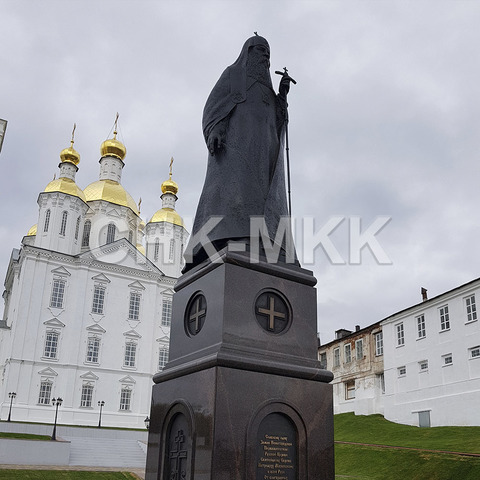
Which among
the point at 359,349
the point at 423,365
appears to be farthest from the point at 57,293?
the point at 423,365

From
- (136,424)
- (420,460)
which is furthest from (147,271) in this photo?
(420,460)

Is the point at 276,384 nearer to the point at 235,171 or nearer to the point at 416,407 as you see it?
the point at 235,171

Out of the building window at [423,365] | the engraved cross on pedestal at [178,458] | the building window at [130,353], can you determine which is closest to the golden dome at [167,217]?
the building window at [130,353]

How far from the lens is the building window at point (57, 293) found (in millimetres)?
34562

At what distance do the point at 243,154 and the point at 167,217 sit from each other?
38.8 m

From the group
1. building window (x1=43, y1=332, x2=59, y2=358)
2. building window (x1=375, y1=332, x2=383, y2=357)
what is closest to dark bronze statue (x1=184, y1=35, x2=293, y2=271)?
building window (x1=375, y1=332, x2=383, y2=357)

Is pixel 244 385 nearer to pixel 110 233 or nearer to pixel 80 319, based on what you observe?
pixel 80 319

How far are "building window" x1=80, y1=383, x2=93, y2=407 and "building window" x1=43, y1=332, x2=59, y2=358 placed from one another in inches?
115

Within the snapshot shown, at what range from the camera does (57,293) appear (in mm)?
34844

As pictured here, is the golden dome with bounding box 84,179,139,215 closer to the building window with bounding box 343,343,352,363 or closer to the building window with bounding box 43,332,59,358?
the building window with bounding box 43,332,59,358

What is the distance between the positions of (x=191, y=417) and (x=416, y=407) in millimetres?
23906

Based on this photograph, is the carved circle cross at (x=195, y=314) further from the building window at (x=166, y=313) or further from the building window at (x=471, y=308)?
the building window at (x=166, y=313)

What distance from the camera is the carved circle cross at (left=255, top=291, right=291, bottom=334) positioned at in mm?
5027

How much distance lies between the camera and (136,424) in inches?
1366
